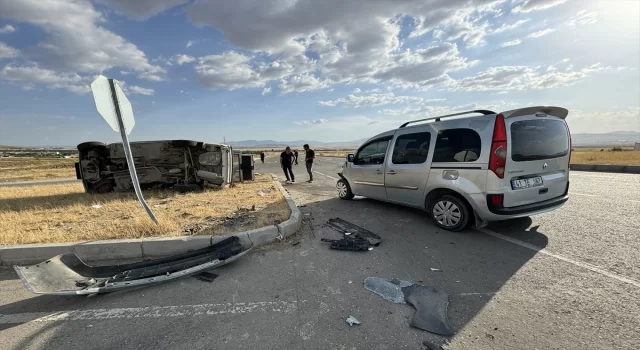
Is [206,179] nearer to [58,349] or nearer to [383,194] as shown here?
[383,194]

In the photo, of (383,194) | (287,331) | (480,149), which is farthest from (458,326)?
(383,194)

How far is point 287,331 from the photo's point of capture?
224 centimetres

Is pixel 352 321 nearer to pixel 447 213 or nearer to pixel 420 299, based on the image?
pixel 420 299

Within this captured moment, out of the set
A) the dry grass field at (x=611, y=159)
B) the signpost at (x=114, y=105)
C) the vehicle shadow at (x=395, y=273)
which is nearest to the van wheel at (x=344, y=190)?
the vehicle shadow at (x=395, y=273)

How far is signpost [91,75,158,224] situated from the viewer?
401 centimetres

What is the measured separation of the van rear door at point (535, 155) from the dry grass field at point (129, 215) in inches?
144

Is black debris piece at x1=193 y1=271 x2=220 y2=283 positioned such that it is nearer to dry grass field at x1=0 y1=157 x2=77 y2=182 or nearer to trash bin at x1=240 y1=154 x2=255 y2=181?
trash bin at x1=240 y1=154 x2=255 y2=181

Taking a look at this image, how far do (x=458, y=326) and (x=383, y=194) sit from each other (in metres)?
3.79

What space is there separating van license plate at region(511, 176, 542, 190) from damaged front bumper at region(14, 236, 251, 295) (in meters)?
3.88

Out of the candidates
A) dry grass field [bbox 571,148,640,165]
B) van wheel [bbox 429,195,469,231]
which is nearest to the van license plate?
van wheel [bbox 429,195,469,231]

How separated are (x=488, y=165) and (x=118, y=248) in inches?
209

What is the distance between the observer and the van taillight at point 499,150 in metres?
3.86

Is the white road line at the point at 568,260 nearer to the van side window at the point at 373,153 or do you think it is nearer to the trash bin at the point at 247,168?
the van side window at the point at 373,153

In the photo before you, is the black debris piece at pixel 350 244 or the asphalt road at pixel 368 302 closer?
the asphalt road at pixel 368 302
